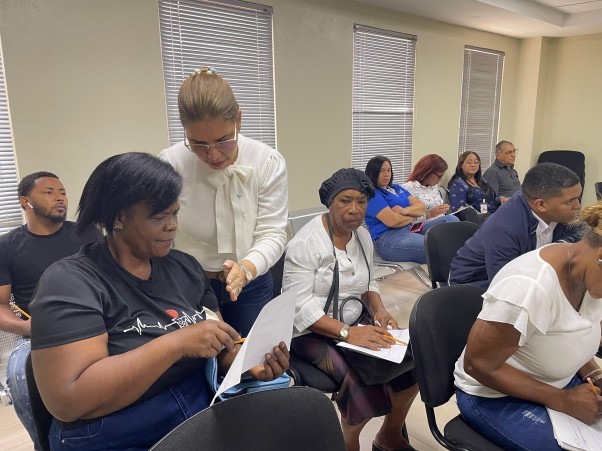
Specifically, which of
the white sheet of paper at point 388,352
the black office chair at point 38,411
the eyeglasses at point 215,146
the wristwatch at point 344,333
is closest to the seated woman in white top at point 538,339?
the white sheet of paper at point 388,352

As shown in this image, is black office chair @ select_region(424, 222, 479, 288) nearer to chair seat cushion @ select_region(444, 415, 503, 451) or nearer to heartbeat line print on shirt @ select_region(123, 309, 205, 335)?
chair seat cushion @ select_region(444, 415, 503, 451)

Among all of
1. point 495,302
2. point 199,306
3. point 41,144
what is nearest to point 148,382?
point 199,306

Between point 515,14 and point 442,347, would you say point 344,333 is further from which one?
point 515,14

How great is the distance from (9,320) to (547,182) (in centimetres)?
254

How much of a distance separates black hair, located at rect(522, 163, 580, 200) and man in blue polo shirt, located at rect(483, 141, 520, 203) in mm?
3338

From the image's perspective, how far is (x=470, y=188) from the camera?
15.1 ft

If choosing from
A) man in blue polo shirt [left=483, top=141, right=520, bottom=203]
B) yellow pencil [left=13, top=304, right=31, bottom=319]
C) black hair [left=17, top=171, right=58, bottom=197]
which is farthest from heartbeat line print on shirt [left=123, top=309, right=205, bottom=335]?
man in blue polo shirt [left=483, top=141, right=520, bottom=203]

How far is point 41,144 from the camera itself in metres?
2.45

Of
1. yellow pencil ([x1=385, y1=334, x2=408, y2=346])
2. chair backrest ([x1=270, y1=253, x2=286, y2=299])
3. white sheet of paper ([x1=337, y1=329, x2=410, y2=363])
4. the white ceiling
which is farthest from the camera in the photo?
the white ceiling

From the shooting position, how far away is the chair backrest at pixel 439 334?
135 centimetres

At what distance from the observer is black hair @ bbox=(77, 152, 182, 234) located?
1043 mm

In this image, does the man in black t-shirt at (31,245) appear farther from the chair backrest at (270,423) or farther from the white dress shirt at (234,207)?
the chair backrest at (270,423)

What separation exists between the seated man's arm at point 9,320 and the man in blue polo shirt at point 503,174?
4828 millimetres

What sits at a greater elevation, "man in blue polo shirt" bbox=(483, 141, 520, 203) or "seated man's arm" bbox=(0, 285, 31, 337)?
"man in blue polo shirt" bbox=(483, 141, 520, 203)
